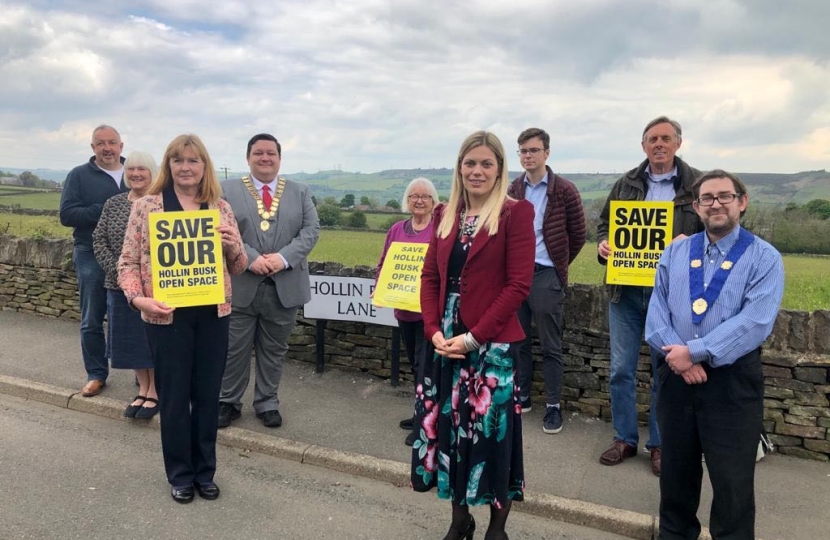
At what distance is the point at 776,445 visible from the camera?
4.77 metres


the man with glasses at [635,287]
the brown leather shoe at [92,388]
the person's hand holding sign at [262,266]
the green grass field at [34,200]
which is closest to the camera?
the man with glasses at [635,287]

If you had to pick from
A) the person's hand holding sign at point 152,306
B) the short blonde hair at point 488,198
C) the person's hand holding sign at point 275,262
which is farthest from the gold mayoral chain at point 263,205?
the short blonde hair at point 488,198

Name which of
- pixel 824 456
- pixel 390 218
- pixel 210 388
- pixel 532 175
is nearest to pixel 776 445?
pixel 824 456

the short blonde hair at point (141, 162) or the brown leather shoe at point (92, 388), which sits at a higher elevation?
the short blonde hair at point (141, 162)

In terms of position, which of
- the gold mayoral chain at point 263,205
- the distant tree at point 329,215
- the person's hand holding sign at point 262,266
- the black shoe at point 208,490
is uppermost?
the gold mayoral chain at point 263,205

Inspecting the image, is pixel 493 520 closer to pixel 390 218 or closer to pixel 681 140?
pixel 681 140

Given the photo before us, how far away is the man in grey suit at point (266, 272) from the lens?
509 centimetres

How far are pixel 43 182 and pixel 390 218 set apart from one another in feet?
46.8

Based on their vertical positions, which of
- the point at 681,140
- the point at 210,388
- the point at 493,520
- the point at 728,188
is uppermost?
the point at 681,140

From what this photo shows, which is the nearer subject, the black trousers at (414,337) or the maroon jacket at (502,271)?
the maroon jacket at (502,271)

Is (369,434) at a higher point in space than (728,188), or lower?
lower

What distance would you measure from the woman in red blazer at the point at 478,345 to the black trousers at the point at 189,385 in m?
1.62

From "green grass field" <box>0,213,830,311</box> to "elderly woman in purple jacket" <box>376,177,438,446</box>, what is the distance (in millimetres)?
1878

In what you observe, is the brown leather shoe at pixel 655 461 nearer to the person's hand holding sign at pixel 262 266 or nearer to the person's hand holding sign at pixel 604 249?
the person's hand holding sign at pixel 604 249
